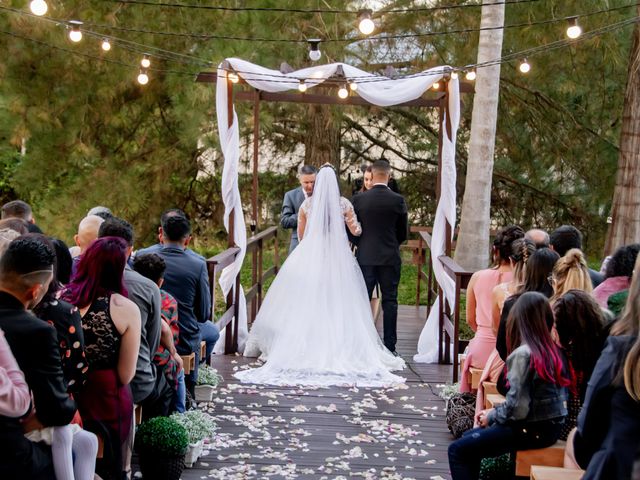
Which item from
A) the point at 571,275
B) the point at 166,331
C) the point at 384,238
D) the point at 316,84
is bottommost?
the point at 166,331

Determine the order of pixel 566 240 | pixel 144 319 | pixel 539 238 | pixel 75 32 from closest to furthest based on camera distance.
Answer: pixel 144 319 → pixel 566 240 → pixel 539 238 → pixel 75 32

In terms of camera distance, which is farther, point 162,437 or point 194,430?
point 194,430

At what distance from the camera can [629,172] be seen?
425 inches

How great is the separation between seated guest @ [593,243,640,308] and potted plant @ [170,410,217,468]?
2130 millimetres

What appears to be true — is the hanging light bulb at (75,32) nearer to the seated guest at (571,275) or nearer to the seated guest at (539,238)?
the seated guest at (539,238)

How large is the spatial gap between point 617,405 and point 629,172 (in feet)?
28.6

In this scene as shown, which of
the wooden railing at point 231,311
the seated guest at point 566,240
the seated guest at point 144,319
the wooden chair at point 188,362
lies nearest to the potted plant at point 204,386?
the wooden chair at point 188,362

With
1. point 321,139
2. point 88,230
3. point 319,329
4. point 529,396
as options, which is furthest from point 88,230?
point 321,139

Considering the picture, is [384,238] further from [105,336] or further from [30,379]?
[30,379]

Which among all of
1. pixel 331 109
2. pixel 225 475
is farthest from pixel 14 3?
pixel 225 475

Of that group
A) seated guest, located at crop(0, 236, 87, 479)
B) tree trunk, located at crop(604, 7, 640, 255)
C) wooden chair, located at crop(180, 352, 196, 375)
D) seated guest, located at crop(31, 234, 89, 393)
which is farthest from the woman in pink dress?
tree trunk, located at crop(604, 7, 640, 255)

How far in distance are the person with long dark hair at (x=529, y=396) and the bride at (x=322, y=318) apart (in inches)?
105

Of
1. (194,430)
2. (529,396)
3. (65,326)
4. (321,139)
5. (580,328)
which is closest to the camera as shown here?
(65,326)

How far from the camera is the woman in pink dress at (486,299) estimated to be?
16.9 ft
